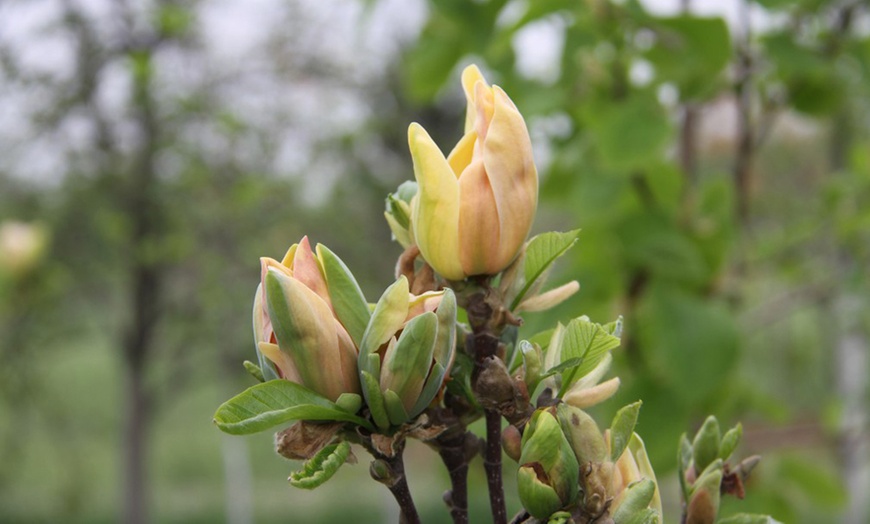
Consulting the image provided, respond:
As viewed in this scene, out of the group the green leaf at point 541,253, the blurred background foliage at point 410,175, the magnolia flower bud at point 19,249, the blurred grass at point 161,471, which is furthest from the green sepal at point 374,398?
the blurred grass at point 161,471

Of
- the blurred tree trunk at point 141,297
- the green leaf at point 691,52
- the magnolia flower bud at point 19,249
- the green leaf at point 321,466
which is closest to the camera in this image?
the green leaf at point 321,466

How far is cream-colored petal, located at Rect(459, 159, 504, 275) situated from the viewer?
46 cm

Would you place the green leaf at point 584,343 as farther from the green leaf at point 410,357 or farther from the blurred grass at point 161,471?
the blurred grass at point 161,471

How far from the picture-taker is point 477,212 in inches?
18.0

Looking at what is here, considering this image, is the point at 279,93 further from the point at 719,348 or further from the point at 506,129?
the point at 506,129

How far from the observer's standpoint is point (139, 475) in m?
2.97

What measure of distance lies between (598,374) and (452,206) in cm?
12

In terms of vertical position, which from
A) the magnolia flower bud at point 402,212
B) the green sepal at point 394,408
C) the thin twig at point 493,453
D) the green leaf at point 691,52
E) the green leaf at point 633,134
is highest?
the green leaf at point 691,52

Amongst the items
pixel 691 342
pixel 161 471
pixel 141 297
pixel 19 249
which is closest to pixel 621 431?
pixel 691 342

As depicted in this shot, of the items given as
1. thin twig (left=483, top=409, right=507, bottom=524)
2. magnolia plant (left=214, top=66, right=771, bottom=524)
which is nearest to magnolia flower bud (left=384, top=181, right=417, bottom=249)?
magnolia plant (left=214, top=66, right=771, bottom=524)

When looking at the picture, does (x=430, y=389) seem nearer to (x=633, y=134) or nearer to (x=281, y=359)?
(x=281, y=359)

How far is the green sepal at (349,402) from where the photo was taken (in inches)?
16.8

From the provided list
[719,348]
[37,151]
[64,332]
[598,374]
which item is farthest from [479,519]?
[598,374]

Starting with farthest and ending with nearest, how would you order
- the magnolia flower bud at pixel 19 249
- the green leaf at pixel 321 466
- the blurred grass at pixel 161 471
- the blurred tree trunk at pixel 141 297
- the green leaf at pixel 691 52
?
the blurred grass at pixel 161 471
the blurred tree trunk at pixel 141 297
the magnolia flower bud at pixel 19 249
the green leaf at pixel 691 52
the green leaf at pixel 321 466
